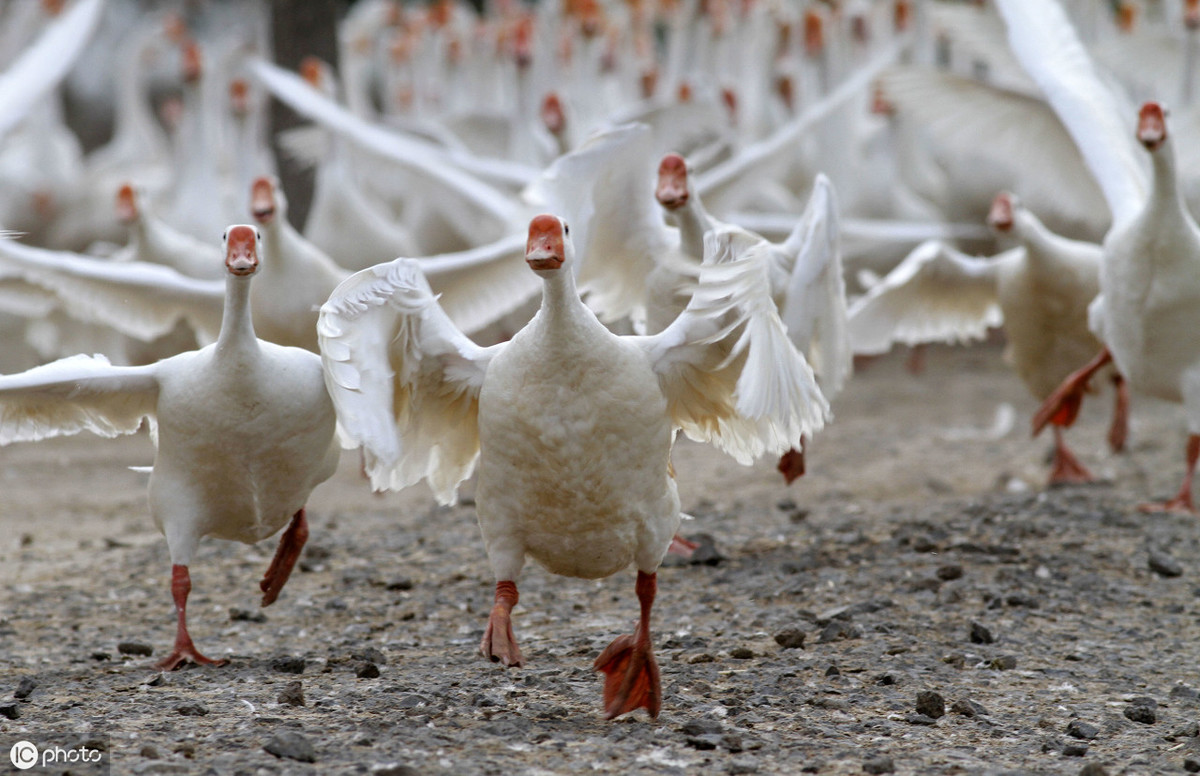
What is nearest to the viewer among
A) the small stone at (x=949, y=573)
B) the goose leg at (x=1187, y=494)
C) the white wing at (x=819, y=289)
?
the white wing at (x=819, y=289)

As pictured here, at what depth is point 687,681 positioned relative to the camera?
4.96 metres

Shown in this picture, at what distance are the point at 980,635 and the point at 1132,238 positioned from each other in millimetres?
2636

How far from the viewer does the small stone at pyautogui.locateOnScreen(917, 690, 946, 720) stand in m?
4.54

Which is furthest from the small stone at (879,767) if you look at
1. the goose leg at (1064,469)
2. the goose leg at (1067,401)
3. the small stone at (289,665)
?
the goose leg at (1064,469)

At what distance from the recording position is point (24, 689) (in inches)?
188

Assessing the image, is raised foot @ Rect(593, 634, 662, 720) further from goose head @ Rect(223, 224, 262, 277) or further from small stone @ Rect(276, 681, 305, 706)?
goose head @ Rect(223, 224, 262, 277)

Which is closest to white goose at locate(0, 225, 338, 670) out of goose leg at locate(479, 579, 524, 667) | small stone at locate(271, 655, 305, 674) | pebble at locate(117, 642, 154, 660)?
small stone at locate(271, 655, 305, 674)

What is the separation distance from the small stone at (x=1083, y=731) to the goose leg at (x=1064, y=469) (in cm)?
418

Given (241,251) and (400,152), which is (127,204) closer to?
(400,152)

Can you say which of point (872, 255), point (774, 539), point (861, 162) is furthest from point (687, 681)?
point (861, 162)

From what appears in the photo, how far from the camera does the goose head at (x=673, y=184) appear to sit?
6.07 meters

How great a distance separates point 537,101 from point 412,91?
4092mm

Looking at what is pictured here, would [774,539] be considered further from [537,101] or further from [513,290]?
[537,101]

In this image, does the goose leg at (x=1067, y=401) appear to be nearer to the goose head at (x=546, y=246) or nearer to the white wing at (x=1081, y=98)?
the white wing at (x=1081, y=98)
